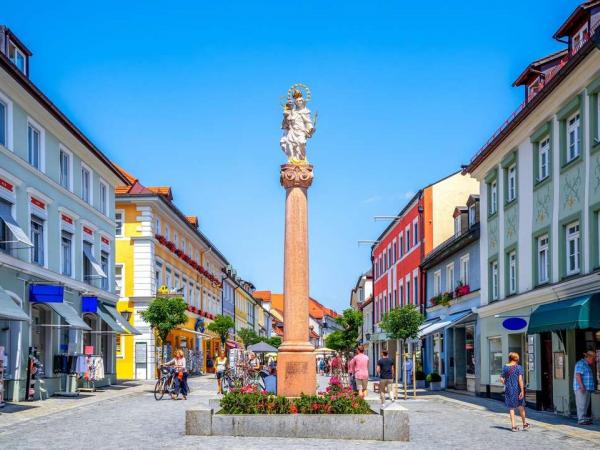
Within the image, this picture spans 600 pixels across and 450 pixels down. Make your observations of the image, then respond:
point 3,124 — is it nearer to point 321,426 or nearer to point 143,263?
point 321,426

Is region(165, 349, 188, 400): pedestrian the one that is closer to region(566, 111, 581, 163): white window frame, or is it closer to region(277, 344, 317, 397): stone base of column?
region(277, 344, 317, 397): stone base of column

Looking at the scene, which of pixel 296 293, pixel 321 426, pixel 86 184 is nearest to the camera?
pixel 321 426

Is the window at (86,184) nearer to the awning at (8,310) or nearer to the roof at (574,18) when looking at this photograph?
the awning at (8,310)

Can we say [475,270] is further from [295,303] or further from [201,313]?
[201,313]

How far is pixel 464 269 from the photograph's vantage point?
112 ft

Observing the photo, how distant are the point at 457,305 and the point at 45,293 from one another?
17160 mm

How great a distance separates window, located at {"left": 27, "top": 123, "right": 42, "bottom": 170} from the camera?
1016 inches

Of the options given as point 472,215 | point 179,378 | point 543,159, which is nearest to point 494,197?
point 543,159

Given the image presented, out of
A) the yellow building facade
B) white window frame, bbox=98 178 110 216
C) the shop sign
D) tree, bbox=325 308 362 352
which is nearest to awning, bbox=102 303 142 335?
the shop sign

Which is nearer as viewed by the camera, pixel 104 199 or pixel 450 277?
pixel 104 199

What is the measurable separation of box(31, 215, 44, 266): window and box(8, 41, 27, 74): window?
481 centimetres

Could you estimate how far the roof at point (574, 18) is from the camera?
21.2m

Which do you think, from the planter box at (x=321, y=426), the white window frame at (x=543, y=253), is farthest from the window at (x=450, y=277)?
the planter box at (x=321, y=426)

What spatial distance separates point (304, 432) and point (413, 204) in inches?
1206
